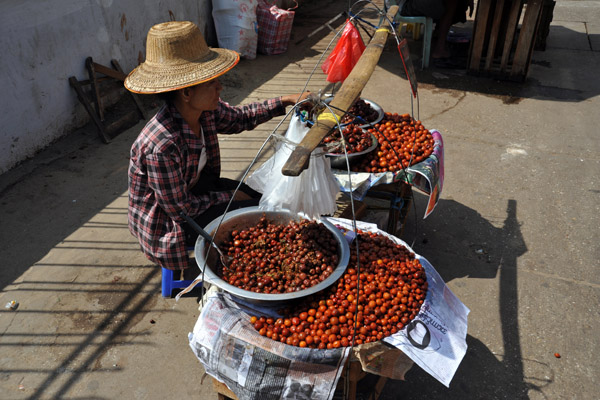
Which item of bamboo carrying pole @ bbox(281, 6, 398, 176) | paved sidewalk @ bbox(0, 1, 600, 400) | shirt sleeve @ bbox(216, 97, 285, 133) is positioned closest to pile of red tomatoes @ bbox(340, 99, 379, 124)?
bamboo carrying pole @ bbox(281, 6, 398, 176)

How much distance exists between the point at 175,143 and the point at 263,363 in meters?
1.26

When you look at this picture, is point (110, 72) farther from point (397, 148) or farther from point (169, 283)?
point (397, 148)

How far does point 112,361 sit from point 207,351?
103cm

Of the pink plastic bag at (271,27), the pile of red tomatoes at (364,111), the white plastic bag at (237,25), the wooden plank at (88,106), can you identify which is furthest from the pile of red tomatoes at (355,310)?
the pink plastic bag at (271,27)

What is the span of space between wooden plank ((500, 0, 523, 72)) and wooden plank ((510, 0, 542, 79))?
98 millimetres

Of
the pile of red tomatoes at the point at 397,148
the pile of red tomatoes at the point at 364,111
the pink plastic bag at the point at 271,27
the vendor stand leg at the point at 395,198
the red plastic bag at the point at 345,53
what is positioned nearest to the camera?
the pile of red tomatoes at the point at 397,148

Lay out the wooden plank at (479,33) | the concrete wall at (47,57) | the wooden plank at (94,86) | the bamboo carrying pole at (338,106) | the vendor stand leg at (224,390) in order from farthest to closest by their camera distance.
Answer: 1. the wooden plank at (479,33)
2. the wooden plank at (94,86)
3. the concrete wall at (47,57)
4. the vendor stand leg at (224,390)
5. the bamboo carrying pole at (338,106)

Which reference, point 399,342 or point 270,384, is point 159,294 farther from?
point 399,342

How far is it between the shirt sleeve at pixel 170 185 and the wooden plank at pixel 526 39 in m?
5.48

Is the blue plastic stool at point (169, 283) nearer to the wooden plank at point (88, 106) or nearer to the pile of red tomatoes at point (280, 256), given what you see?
the pile of red tomatoes at point (280, 256)

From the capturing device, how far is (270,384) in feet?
6.66

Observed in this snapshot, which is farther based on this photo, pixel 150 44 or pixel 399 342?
pixel 150 44

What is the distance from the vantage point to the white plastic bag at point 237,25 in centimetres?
707

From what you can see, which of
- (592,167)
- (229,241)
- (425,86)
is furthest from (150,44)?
(425,86)
